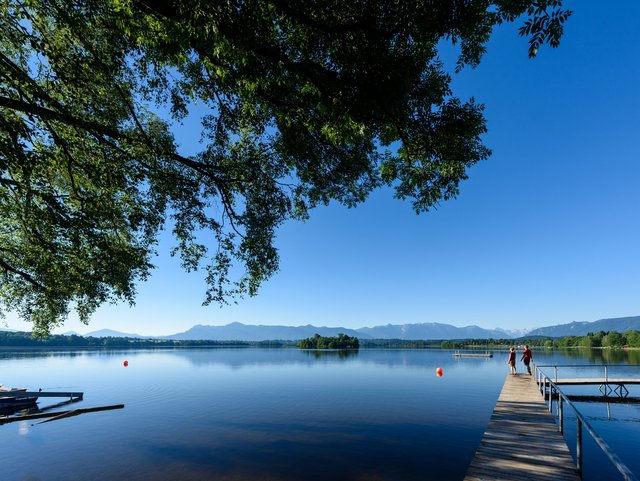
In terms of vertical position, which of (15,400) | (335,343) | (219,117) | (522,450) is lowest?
(335,343)

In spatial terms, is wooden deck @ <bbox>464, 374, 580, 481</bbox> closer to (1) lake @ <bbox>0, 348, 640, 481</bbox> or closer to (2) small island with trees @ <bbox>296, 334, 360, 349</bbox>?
(1) lake @ <bbox>0, 348, 640, 481</bbox>

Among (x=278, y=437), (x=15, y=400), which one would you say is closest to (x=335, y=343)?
(x=15, y=400)

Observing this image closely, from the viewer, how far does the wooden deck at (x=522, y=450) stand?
8414 mm

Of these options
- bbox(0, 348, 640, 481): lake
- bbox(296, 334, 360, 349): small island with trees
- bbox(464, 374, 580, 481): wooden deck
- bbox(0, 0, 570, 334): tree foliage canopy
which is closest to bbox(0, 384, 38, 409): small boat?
bbox(0, 348, 640, 481): lake

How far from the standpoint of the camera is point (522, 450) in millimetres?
9992

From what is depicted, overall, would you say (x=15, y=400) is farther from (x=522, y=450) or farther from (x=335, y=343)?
(x=335, y=343)

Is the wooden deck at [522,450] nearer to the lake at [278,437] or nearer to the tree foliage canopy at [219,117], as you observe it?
the lake at [278,437]

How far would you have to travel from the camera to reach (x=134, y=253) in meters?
12.5

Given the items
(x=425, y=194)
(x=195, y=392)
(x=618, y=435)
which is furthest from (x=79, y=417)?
(x=618, y=435)

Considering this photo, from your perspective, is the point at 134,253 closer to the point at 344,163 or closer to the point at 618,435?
the point at 344,163

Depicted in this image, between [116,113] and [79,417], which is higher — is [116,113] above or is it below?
above

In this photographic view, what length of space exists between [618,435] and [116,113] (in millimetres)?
29132

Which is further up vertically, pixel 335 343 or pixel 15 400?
pixel 15 400

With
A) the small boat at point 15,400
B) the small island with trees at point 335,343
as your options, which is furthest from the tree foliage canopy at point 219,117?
the small island with trees at point 335,343
